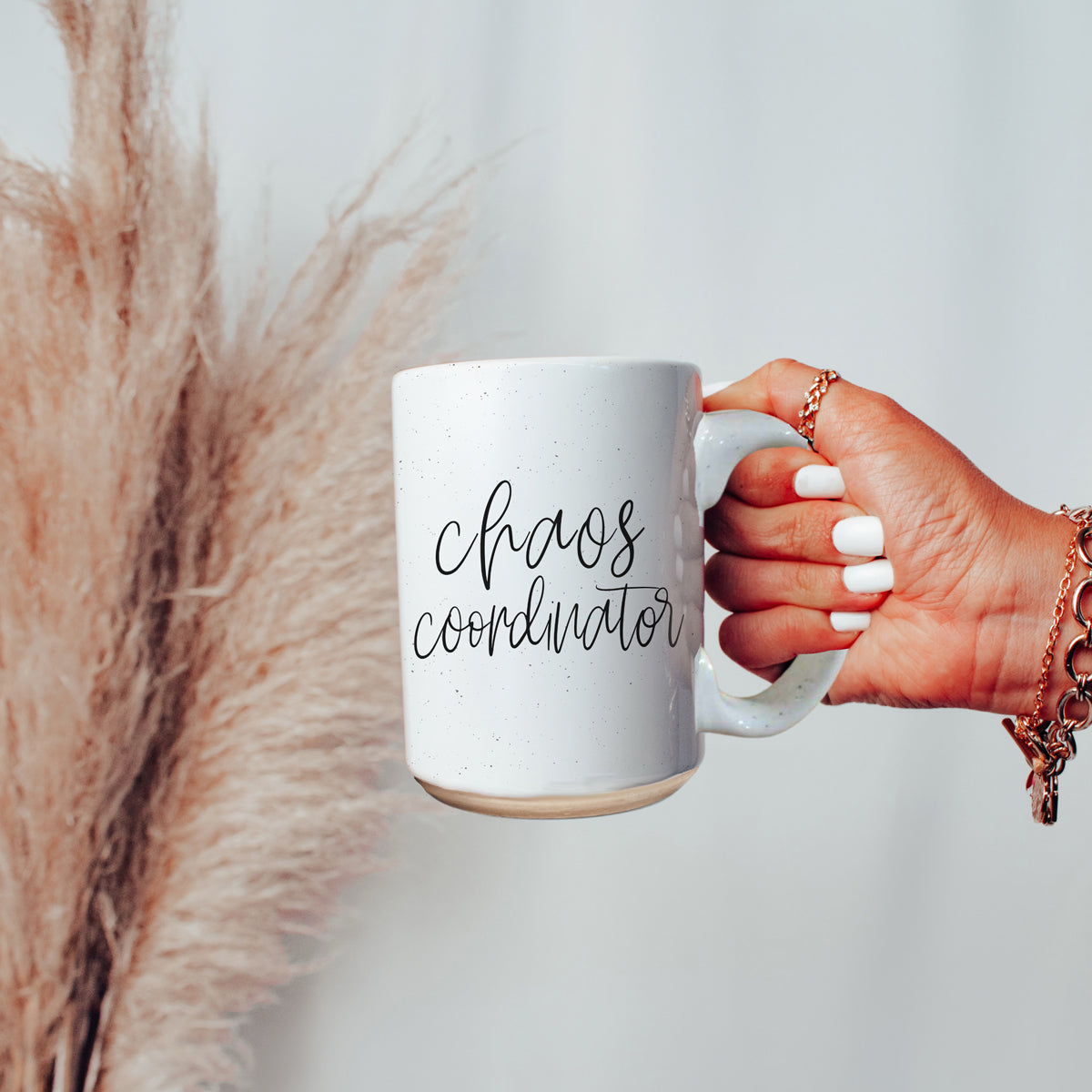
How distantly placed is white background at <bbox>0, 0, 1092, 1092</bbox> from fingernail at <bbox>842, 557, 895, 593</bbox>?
1.50ft

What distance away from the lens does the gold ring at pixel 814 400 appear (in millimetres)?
750

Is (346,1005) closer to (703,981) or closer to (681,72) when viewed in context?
(703,981)

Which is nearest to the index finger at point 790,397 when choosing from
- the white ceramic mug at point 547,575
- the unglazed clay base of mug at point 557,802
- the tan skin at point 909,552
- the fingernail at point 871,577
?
the tan skin at point 909,552

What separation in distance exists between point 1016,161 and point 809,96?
239 mm

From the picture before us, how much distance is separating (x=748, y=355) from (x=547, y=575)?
64 centimetres

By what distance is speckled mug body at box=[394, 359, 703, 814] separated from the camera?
53 centimetres

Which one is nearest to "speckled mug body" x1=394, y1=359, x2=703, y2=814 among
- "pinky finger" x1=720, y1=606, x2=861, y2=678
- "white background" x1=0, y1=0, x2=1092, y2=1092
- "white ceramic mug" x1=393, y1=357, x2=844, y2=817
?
"white ceramic mug" x1=393, y1=357, x2=844, y2=817

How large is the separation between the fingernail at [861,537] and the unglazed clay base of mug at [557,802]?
21cm

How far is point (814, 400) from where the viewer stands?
0.75 meters

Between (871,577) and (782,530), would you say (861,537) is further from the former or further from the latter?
(782,530)

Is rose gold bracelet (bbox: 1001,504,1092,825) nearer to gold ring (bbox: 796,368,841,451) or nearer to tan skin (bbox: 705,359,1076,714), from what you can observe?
tan skin (bbox: 705,359,1076,714)

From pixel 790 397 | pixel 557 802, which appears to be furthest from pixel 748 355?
pixel 557 802

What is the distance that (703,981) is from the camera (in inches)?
43.6

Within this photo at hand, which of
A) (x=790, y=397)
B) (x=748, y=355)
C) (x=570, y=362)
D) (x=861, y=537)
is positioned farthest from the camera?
(x=748, y=355)
